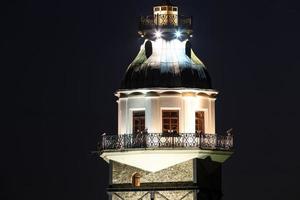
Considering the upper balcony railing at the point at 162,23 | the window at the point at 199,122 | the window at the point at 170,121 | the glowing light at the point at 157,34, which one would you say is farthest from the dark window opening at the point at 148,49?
the window at the point at 199,122

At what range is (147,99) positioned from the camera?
254 feet

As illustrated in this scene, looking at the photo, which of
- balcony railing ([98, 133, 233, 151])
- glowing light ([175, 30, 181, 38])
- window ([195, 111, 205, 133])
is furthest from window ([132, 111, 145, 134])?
glowing light ([175, 30, 181, 38])

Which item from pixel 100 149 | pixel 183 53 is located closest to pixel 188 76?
pixel 183 53

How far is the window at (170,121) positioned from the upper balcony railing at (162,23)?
494cm

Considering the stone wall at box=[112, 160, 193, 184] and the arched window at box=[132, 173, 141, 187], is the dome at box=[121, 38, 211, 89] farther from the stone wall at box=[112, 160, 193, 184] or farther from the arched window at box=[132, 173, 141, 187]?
the arched window at box=[132, 173, 141, 187]

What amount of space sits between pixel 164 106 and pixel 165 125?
3.49 feet

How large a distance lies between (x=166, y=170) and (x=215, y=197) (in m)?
3.79

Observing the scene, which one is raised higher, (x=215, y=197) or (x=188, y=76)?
(x=188, y=76)

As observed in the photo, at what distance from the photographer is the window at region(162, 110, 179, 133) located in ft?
253

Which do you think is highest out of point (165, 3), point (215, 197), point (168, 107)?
point (165, 3)

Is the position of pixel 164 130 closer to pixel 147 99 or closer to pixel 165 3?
pixel 147 99

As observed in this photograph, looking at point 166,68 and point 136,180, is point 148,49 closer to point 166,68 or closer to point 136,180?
point 166,68

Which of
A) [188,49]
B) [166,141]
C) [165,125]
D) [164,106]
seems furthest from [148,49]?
[166,141]

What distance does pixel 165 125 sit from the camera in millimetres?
77375
